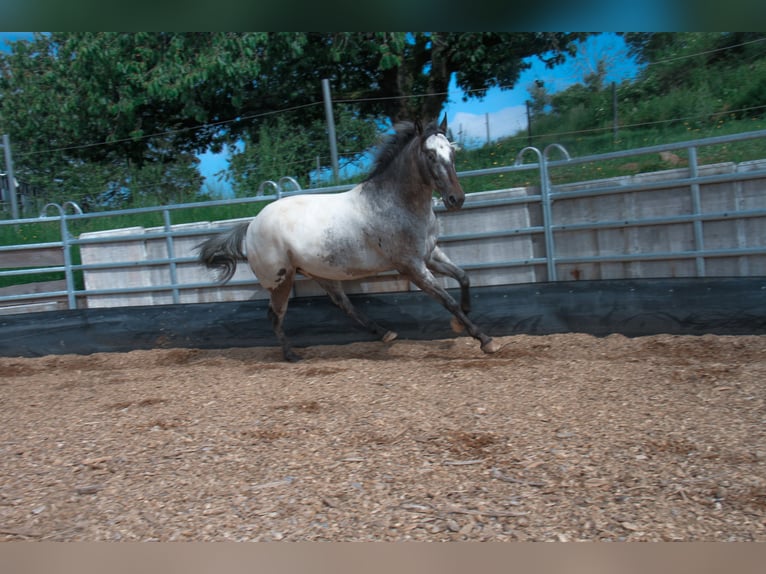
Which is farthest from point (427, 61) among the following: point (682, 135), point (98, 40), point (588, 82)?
point (98, 40)

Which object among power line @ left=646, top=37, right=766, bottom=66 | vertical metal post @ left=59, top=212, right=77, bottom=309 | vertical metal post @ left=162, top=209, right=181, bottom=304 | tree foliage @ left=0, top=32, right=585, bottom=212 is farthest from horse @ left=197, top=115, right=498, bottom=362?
power line @ left=646, top=37, right=766, bottom=66

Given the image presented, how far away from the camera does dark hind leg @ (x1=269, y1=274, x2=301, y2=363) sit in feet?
20.7

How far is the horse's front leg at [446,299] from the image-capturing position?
557 centimetres

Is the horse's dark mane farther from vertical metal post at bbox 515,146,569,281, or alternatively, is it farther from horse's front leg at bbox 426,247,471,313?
vertical metal post at bbox 515,146,569,281

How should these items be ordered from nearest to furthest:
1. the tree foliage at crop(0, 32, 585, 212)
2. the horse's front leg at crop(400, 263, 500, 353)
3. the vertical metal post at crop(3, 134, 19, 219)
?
the horse's front leg at crop(400, 263, 500, 353)
the vertical metal post at crop(3, 134, 19, 219)
the tree foliage at crop(0, 32, 585, 212)

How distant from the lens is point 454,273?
5.93 metres

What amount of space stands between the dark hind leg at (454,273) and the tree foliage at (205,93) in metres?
4.60

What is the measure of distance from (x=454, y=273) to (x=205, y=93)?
22.7ft

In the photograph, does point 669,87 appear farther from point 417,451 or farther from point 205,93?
point 417,451

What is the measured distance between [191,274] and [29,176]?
22.7ft

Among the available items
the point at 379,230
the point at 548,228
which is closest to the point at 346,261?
the point at 379,230

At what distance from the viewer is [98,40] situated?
10328 millimetres

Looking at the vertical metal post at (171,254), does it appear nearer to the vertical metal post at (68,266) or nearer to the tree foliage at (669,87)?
the vertical metal post at (68,266)

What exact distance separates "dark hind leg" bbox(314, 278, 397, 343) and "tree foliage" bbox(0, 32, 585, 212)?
4.15m
